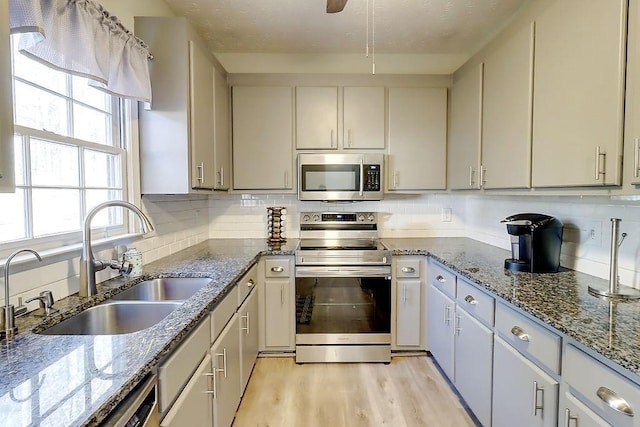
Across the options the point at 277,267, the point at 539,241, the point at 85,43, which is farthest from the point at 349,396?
the point at 85,43

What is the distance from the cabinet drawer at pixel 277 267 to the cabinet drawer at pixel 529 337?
1510 mm

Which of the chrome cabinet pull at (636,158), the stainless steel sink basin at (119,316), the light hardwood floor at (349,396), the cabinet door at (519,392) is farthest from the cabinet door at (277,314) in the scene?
the chrome cabinet pull at (636,158)

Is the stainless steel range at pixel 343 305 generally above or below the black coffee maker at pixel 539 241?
below

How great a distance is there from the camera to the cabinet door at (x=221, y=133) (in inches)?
103

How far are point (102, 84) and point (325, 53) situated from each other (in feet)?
6.76

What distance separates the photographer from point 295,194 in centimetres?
321

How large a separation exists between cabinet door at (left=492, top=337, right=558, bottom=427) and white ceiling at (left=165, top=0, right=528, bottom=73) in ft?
7.21

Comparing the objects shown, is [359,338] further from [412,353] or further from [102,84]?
[102,84]

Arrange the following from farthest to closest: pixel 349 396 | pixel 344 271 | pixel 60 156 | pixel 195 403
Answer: pixel 344 271
pixel 349 396
pixel 60 156
pixel 195 403

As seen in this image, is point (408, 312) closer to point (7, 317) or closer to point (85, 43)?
point (7, 317)

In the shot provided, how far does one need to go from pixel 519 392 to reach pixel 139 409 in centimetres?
144

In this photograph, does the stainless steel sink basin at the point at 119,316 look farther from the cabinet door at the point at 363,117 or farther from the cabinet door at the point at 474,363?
the cabinet door at the point at 363,117

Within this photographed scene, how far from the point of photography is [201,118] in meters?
2.31

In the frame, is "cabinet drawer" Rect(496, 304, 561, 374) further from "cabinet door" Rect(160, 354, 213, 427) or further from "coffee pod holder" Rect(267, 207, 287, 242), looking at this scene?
"coffee pod holder" Rect(267, 207, 287, 242)
